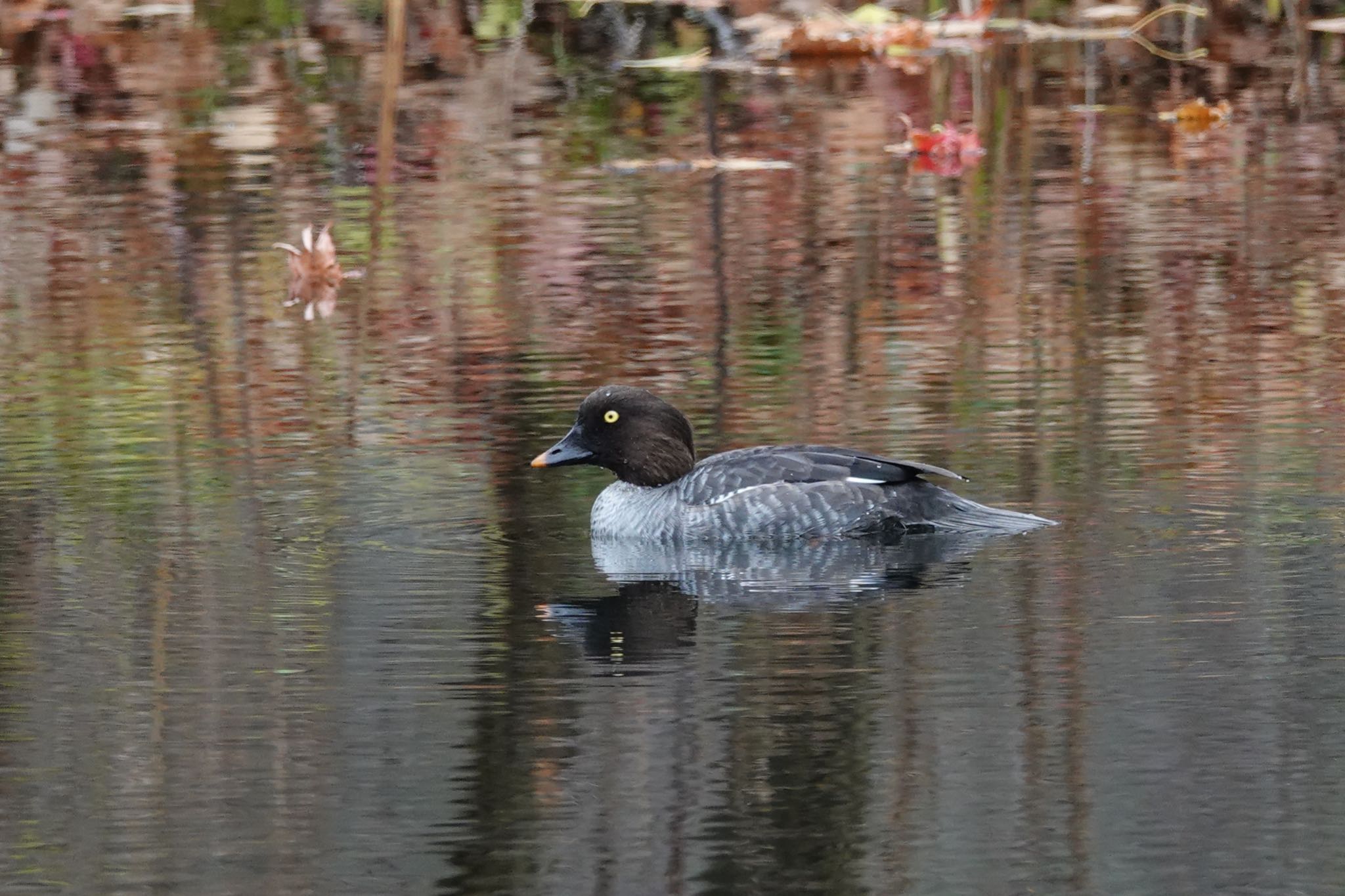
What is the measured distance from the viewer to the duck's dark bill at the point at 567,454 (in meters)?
9.86

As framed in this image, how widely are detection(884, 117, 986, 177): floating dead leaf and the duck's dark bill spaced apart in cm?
751

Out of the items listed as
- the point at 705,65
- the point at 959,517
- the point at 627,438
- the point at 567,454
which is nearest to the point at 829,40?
the point at 705,65

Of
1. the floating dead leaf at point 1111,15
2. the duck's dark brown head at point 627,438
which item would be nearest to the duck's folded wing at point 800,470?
the duck's dark brown head at point 627,438

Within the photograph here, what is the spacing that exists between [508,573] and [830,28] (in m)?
14.0

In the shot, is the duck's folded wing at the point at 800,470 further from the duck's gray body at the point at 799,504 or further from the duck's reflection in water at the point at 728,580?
the duck's reflection in water at the point at 728,580

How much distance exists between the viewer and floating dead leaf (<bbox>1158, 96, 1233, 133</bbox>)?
709 inches

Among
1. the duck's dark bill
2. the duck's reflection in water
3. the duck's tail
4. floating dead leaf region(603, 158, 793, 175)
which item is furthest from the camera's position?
floating dead leaf region(603, 158, 793, 175)

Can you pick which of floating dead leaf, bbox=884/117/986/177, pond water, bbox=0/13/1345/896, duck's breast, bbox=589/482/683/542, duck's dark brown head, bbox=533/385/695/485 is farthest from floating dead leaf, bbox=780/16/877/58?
duck's breast, bbox=589/482/683/542

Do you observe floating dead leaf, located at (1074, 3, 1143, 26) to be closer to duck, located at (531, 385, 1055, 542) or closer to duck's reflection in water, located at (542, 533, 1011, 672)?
duck, located at (531, 385, 1055, 542)

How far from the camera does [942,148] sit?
1723 centimetres

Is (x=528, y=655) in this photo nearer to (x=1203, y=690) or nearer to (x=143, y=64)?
(x=1203, y=690)

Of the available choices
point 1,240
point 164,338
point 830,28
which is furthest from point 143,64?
point 164,338

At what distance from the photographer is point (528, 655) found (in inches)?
296

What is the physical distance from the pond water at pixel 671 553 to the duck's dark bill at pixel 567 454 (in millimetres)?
185
